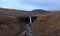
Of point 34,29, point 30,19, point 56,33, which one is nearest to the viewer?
point 56,33

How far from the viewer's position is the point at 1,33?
128ft

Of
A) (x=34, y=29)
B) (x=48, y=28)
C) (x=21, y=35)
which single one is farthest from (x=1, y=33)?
(x=48, y=28)

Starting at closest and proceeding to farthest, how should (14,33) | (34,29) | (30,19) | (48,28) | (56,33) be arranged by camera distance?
(56,33) → (48,28) → (34,29) → (14,33) → (30,19)

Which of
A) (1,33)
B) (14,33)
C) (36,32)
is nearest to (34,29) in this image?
(36,32)

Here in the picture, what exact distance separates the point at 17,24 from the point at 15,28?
0.94m

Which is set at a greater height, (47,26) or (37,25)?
(47,26)

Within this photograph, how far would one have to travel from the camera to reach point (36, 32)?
33.3 metres

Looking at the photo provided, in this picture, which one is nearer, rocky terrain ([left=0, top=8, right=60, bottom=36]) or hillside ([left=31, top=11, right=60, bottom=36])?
hillside ([left=31, top=11, right=60, bottom=36])

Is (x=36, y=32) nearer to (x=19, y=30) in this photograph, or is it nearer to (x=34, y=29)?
(x=34, y=29)

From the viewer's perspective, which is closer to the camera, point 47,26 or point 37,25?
point 47,26

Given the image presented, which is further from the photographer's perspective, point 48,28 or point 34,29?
point 34,29

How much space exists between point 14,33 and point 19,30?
1066mm

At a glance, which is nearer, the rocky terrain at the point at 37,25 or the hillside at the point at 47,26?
the hillside at the point at 47,26

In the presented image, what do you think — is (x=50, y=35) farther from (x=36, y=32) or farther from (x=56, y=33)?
(x=36, y=32)
